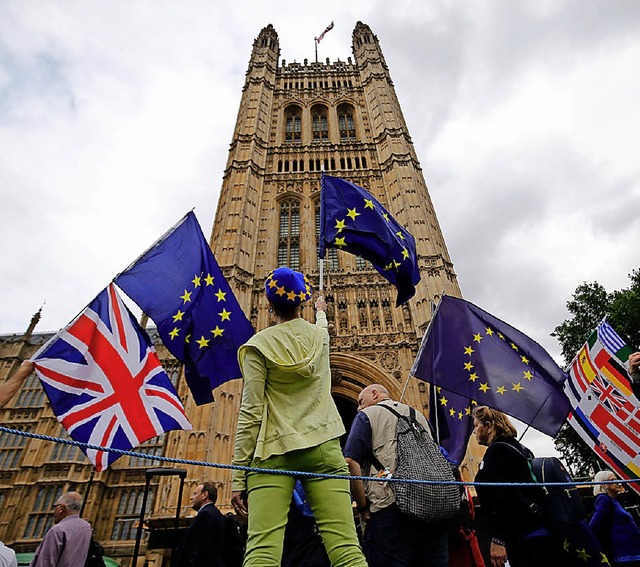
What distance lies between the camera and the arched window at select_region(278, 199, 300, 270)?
18.7 metres

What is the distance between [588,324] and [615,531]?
601 inches

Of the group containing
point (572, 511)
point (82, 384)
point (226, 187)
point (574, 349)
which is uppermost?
point (226, 187)

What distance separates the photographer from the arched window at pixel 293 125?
83.8ft

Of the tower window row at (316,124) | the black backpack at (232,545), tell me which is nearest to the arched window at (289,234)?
the tower window row at (316,124)

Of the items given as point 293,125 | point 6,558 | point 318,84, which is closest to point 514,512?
point 6,558

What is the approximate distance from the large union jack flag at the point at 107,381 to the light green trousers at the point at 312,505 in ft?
7.52

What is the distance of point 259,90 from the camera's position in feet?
87.7

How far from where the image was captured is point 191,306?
463 centimetres

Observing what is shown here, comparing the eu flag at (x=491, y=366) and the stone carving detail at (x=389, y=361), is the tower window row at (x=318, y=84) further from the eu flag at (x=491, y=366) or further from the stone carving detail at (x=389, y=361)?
the eu flag at (x=491, y=366)

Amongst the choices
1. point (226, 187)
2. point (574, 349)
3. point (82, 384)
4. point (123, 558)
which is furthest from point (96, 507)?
point (574, 349)

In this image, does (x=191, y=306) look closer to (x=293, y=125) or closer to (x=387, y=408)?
(x=387, y=408)

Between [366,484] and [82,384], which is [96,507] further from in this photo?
[366,484]

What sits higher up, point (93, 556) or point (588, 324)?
point (588, 324)

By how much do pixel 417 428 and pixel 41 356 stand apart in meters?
3.33
